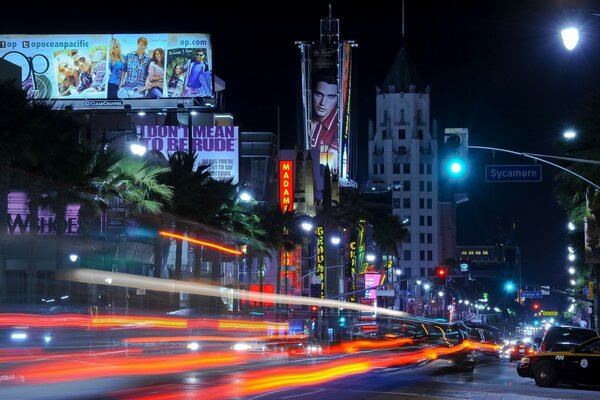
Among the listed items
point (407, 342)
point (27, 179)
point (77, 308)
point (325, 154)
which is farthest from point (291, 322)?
point (325, 154)

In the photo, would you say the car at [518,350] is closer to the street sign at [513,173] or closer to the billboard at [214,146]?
the street sign at [513,173]

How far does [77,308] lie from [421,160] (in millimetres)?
164462

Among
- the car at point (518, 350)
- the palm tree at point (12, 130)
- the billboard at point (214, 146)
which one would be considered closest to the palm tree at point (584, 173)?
the car at point (518, 350)

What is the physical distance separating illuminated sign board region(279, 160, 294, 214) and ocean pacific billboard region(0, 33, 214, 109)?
14.5 m

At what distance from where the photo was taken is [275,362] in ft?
97.5

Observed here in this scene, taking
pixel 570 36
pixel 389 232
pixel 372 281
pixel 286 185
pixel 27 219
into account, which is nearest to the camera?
pixel 27 219

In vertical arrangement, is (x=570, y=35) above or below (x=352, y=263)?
above

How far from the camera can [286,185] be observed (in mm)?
82812

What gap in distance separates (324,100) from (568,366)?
128560 millimetres

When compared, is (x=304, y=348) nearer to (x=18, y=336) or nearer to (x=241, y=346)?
(x=241, y=346)

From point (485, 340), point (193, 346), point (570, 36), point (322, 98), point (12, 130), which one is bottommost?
point (485, 340)

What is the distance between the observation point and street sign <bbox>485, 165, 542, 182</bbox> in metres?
30.9

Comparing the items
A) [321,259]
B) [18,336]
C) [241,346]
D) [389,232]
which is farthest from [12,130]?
[389,232]

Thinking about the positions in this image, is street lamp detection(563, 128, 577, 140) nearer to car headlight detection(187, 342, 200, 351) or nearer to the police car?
the police car
